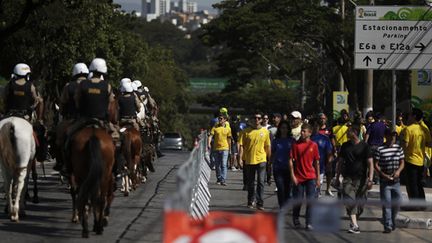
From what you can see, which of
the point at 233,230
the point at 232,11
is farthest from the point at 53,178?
the point at 232,11

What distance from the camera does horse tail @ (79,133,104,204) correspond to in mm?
15273

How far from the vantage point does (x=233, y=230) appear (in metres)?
7.71

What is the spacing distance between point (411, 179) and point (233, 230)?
13.3 metres

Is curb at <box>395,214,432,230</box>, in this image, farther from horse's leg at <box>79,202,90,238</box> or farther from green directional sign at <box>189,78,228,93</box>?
green directional sign at <box>189,78,228,93</box>

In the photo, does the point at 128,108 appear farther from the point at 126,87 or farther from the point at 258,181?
the point at 258,181

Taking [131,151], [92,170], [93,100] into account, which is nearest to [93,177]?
[92,170]

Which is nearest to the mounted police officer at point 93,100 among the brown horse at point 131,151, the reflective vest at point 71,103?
the reflective vest at point 71,103

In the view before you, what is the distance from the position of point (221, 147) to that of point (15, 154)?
12.2 metres

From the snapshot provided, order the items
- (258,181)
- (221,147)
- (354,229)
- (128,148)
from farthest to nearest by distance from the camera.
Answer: (221,147) → (128,148) → (258,181) → (354,229)

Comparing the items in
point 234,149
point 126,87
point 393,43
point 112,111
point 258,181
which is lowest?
point 234,149

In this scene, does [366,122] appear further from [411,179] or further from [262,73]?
[262,73]

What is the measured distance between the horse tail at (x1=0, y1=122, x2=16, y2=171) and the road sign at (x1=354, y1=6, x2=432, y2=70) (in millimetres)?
12433

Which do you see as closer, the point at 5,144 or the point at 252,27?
the point at 5,144

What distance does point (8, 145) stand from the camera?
17266 millimetres
